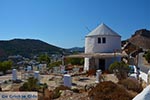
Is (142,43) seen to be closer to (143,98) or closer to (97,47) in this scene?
(97,47)

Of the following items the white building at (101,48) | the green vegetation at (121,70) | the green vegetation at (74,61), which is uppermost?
the white building at (101,48)

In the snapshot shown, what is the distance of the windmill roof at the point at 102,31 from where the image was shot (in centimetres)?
3549

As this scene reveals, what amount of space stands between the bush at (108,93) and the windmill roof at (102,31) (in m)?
24.5

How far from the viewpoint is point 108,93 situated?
10750 mm

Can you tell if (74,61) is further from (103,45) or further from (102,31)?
(102,31)

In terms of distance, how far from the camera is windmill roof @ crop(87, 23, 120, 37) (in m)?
→ 35.5

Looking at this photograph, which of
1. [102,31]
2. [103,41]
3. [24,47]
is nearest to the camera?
[103,41]

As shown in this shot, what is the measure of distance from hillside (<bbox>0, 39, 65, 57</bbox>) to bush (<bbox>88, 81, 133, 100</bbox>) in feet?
188

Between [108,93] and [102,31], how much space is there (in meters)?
25.5

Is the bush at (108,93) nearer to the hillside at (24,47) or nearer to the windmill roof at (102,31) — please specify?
the windmill roof at (102,31)

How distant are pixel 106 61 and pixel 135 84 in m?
20.5

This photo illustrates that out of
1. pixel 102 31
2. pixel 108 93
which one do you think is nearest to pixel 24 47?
pixel 102 31

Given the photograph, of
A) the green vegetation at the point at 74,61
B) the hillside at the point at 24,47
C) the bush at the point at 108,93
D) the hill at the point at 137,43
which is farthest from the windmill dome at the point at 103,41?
the hillside at the point at 24,47

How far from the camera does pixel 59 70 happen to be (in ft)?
99.9
